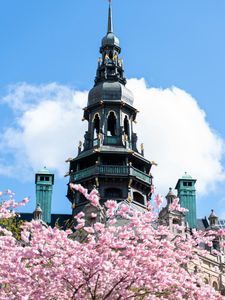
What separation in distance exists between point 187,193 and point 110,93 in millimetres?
20359

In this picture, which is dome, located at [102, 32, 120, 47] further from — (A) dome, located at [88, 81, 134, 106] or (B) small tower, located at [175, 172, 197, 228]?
(B) small tower, located at [175, 172, 197, 228]

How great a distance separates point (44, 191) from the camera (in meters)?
78.1

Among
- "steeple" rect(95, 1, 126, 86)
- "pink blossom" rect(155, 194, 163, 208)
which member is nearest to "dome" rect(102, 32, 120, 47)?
"steeple" rect(95, 1, 126, 86)

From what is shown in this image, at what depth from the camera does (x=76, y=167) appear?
67688 millimetres

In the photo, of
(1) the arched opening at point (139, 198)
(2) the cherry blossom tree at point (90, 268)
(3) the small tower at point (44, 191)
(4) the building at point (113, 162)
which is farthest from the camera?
(3) the small tower at point (44, 191)

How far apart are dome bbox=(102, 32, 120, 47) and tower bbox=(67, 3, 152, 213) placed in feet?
7.98

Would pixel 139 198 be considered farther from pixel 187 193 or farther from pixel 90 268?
pixel 90 268

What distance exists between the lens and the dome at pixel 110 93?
70.6 m

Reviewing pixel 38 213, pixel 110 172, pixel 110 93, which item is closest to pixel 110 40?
pixel 110 93

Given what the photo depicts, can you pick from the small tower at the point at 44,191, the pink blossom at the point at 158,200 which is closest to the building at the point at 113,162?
the small tower at the point at 44,191

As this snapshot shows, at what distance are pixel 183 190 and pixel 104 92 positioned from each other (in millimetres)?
20333

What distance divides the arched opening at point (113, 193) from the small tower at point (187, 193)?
Answer: 54.0 feet

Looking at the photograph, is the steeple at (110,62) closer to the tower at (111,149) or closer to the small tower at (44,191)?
the tower at (111,149)

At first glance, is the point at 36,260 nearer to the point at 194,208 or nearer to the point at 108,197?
the point at 108,197
